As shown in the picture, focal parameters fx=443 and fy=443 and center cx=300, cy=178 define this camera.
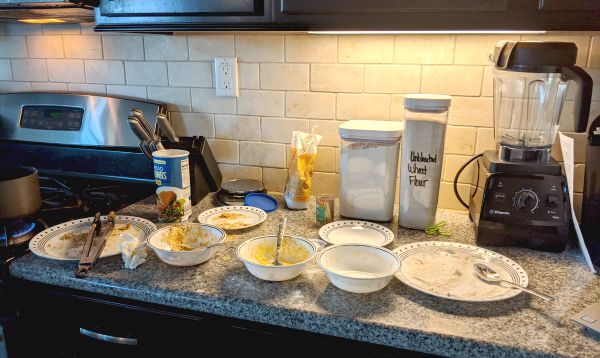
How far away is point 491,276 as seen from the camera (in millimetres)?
961

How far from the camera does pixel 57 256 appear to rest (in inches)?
41.2

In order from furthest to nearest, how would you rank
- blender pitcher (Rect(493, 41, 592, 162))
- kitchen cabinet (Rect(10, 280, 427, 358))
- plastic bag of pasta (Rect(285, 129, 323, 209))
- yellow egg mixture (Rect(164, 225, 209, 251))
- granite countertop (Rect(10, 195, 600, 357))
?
plastic bag of pasta (Rect(285, 129, 323, 209)) → yellow egg mixture (Rect(164, 225, 209, 251)) → blender pitcher (Rect(493, 41, 592, 162)) → kitchen cabinet (Rect(10, 280, 427, 358)) → granite countertop (Rect(10, 195, 600, 357))

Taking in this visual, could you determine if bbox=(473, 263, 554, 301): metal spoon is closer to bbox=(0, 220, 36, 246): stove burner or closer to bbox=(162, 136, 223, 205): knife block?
bbox=(162, 136, 223, 205): knife block

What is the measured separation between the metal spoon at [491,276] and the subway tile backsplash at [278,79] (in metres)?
0.46

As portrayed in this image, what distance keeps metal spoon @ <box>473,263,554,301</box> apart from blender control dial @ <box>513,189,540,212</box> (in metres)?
0.20

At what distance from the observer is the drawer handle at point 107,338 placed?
3.34 feet

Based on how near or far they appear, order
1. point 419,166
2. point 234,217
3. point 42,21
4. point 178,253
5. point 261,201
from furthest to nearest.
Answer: point 42,21 < point 261,201 < point 234,217 < point 419,166 < point 178,253

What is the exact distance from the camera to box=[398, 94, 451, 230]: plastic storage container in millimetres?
1148

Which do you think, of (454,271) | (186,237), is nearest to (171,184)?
(186,237)

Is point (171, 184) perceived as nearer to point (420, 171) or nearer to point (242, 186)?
point (242, 186)

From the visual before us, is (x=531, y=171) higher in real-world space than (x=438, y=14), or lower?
lower

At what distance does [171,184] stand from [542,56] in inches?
38.5

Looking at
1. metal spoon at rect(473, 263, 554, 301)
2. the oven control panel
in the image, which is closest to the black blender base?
metal spoon at rect(473, 263, 554, 301)

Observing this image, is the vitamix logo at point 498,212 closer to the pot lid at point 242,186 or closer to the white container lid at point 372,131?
the white container lid at point 372,131
